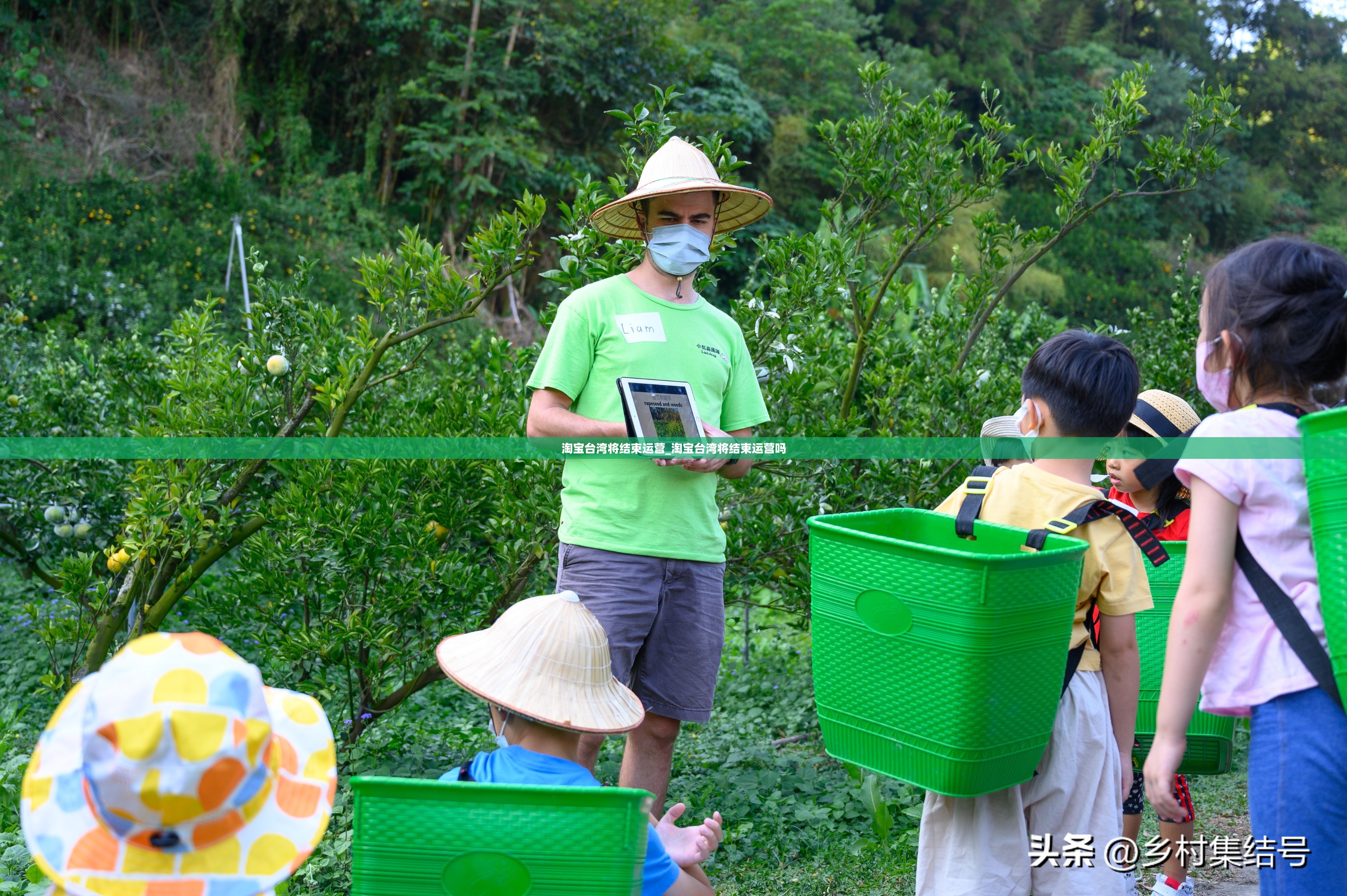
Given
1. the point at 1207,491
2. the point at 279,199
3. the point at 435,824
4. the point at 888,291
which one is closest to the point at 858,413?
the point at 888,291

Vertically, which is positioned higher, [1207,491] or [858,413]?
[1207,491]

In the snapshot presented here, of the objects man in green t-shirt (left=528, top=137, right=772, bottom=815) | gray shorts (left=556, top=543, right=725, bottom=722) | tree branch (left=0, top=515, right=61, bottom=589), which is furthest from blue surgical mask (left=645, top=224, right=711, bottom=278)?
tree branch (left=0, top=515, right=61, bottom=589)

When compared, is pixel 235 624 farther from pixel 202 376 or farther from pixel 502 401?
pixel 502 401

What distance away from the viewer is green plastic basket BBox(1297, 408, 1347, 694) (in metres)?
1.51

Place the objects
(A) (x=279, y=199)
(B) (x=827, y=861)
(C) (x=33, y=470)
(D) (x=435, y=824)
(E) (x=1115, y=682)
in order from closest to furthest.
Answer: (D) (x=435, y=824) → (E) (x=1115, y=682) → (B) (x=827, y=861) → (C) (x=33, y=470) → (A) (x=279, y=199)

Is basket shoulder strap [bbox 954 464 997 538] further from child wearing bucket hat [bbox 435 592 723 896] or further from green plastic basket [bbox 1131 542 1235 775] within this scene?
child wearing bucket hat [bbox 435 592 723 896]

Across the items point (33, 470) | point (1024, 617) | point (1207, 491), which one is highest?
point (1207, 491)

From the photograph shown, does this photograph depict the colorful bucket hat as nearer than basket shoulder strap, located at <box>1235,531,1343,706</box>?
Yes

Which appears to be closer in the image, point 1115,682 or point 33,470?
point 1115,682

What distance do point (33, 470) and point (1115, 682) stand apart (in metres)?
4.02

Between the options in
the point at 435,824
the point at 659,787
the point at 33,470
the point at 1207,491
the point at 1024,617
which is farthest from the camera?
the point at 33,470

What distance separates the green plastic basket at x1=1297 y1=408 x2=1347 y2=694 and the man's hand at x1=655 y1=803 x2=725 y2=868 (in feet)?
3.06

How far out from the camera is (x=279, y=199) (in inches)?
A: 667

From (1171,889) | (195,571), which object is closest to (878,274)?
(1171,889)
